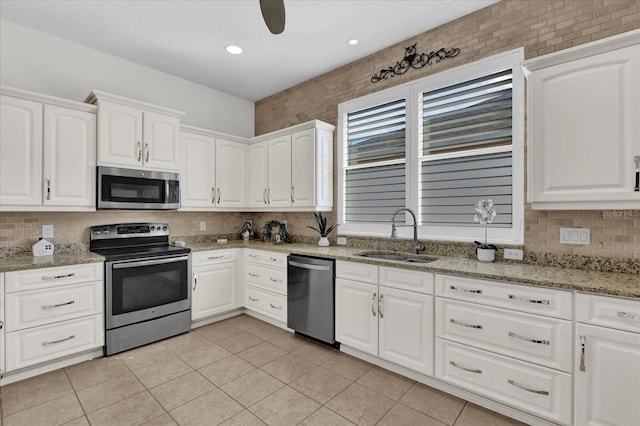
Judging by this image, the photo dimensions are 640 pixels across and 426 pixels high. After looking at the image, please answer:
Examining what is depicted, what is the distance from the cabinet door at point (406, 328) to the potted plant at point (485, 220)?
0.59m

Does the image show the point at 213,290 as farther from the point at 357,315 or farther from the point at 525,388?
the point at 525,388

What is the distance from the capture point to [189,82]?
4.05 meters

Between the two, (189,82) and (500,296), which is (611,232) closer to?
(500,296)

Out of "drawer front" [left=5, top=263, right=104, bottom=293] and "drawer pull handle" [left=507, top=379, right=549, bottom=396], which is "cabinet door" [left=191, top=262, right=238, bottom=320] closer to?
"drawer front" [left=5, top=263, right=104, bottom=293]

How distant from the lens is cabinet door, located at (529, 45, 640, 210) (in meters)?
1.71

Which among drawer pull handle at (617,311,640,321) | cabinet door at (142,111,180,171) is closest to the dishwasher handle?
cabinet door at (142,111,180,171)

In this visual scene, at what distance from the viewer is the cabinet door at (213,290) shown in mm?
3414

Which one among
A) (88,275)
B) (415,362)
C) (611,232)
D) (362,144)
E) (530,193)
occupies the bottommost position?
(415,362)

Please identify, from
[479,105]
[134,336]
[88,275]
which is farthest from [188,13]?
[134,336]

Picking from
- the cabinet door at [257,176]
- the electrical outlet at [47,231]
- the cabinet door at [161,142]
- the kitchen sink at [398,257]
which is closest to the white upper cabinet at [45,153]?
the electrical outlet at [47,231]

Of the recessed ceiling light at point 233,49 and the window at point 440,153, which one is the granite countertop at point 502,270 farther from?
the recessed ceiling light at point 233,49

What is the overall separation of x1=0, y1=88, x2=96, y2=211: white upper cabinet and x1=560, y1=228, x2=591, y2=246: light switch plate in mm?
3926

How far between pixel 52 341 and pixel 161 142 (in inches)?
79.3

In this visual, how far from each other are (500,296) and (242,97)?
4192 millimetres
